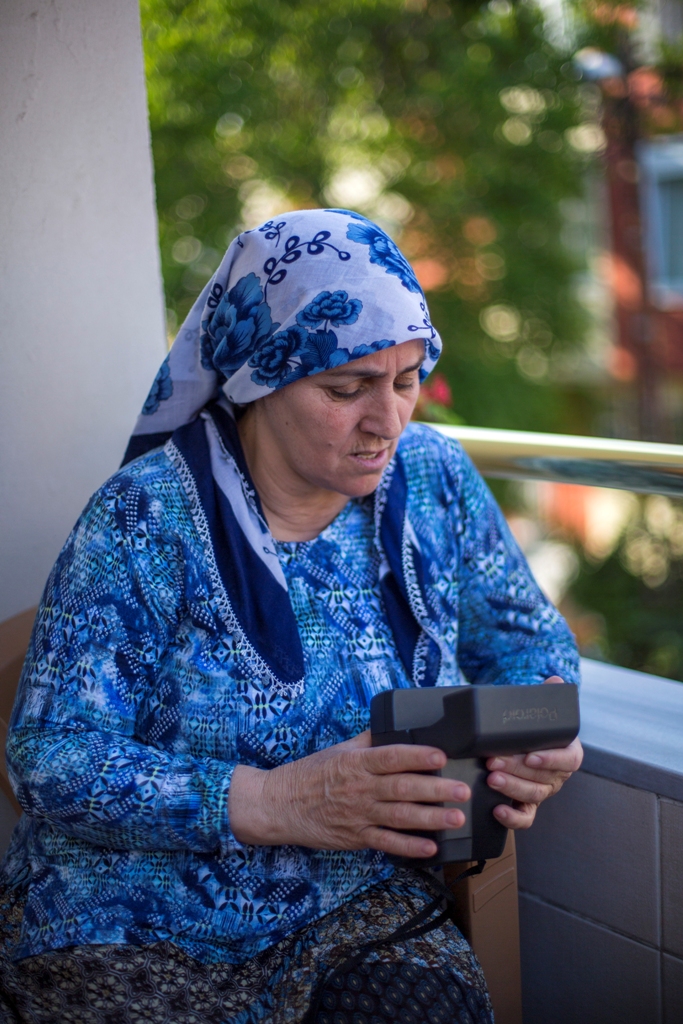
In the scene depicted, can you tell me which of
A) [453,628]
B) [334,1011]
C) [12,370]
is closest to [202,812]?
[334,1011]

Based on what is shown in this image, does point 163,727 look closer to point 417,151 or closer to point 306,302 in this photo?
point 306,302

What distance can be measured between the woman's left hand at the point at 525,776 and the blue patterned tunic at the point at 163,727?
27 centimetres

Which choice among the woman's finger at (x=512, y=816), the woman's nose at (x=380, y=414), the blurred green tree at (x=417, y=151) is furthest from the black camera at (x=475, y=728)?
the blurred green tree at (x=417, y=151)

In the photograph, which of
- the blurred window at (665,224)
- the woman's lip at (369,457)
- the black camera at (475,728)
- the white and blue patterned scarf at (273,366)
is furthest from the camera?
the blurred window at (665,224)

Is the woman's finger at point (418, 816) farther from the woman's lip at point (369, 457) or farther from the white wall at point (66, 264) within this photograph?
the white wall at point (66, 264)

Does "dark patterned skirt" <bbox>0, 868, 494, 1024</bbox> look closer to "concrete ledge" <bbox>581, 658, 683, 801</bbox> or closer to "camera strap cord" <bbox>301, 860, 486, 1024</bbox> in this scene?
"camera strap cord" <bbox>301, 860, 486, 1024</bbox>

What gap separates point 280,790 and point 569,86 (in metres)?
8.58

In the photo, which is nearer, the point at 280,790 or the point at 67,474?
the point at 280,790

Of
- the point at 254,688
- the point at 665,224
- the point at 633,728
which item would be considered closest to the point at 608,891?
the point at 633,728

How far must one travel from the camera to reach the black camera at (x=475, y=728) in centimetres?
121

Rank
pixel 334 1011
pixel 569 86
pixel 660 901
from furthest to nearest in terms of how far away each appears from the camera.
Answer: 1. pixel 569 86
2. pixel 660 901
3. pixel 334 1011

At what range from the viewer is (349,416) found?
1486 mm

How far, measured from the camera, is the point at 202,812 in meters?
1.30

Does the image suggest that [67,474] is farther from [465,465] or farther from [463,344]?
[463,344]
